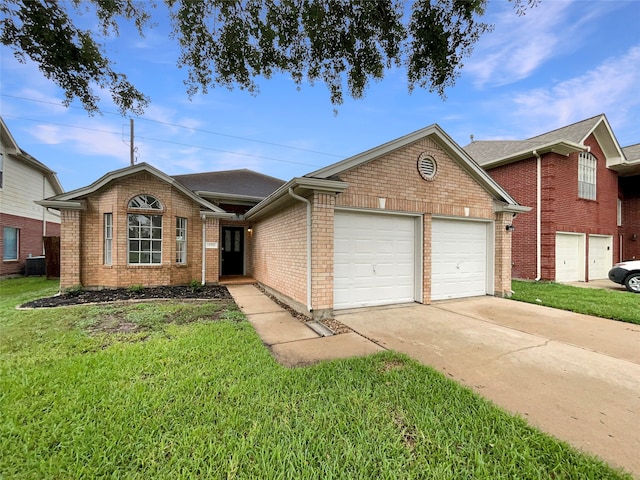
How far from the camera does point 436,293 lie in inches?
296

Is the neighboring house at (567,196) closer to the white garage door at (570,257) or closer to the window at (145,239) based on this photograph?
the white garage door at (570,257)

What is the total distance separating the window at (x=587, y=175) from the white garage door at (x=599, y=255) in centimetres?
205

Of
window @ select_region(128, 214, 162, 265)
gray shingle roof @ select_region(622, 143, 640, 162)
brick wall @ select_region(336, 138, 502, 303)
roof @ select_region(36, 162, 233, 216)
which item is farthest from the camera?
gray shingle roof @ select_region(622, 143, 640, 162)

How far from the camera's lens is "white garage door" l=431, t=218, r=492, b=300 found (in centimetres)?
751

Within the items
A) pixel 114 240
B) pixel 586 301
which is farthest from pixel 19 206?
pixel 586 301

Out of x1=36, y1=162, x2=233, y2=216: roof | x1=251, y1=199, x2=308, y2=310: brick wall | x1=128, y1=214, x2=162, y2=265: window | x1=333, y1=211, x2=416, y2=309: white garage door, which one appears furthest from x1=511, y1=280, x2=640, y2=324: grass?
x1=36, y1=162, x2=233, y2=216: roof

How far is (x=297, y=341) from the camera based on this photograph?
14.8ft

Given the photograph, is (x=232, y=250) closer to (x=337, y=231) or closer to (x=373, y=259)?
(x=337, y=231)

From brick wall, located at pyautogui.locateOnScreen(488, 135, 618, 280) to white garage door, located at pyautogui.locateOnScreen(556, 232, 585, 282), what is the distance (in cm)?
35

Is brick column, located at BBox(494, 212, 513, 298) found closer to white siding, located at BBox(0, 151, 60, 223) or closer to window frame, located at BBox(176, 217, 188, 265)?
window frame, located at BBox(176, 217, 188, 265)

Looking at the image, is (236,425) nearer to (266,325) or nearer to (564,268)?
(266,325)

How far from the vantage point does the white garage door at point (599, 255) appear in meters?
13.1

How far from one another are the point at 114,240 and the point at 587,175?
19.7m

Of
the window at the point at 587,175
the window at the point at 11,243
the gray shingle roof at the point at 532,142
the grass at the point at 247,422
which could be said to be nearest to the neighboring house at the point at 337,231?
the grass at the point at 247,422
